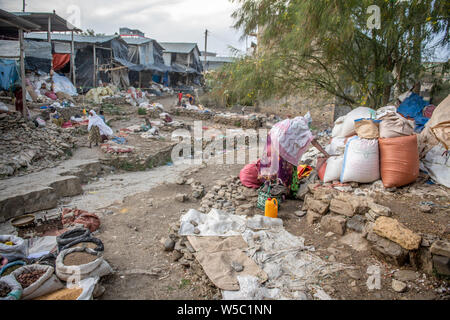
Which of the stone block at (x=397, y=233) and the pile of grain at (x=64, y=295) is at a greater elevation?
the stone block at (x=397, y=233)

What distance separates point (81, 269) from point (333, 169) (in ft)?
10.5

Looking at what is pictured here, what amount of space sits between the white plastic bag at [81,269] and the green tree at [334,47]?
14.1 ft

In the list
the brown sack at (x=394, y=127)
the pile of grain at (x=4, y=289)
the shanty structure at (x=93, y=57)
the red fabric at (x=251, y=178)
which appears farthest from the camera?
the shanty structure at (x=93, y=57)

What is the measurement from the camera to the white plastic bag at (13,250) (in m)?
2.58

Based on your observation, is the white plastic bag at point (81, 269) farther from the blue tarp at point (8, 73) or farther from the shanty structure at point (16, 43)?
the blue tarp at point (8, 73)

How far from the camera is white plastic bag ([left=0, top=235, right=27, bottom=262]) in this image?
8.46 feet

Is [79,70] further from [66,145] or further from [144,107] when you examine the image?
[66,145]

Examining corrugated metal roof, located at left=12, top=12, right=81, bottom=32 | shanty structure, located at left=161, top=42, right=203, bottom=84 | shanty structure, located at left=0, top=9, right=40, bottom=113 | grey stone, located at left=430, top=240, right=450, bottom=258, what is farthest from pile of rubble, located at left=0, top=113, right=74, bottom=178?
shanty structure, located at left=161, top=42, right=203, bottom=84

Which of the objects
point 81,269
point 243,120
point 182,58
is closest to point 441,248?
point 81,269

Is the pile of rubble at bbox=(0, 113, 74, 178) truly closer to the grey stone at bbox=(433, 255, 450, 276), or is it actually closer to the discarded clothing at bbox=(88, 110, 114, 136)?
the discarded clothing at bbox=(88, 110, 114, 136)

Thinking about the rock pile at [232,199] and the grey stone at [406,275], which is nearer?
the grey stone at [406,275]

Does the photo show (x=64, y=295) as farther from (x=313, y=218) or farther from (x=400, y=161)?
(x=400, y=161)

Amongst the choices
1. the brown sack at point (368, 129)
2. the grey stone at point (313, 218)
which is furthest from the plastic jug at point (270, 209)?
the brown sack at point (368, 129)

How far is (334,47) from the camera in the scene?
511 centimetres
